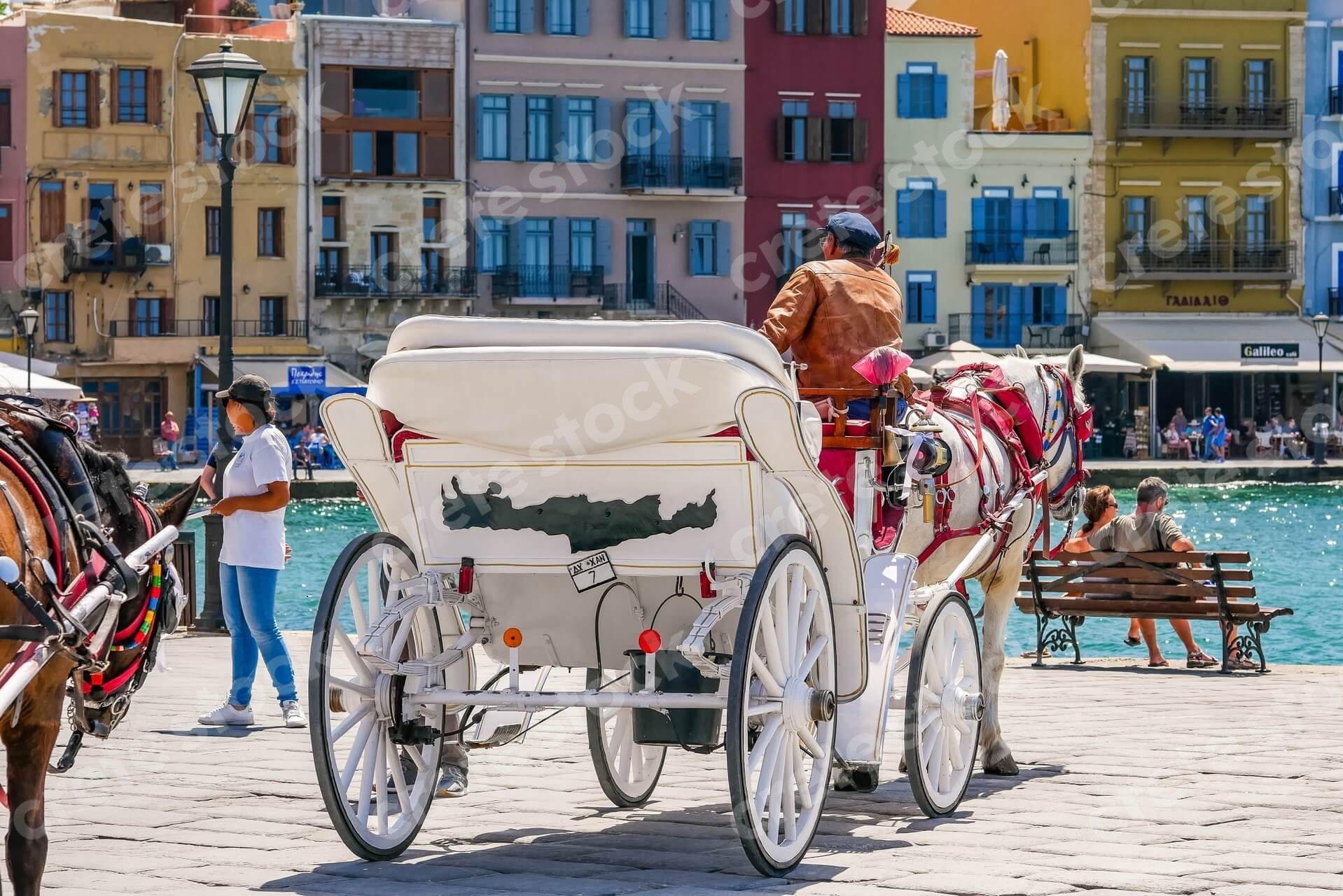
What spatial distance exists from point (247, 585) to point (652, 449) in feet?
13.2

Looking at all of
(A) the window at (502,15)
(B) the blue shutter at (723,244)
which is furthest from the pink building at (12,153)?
(B) the blue shutter at (723,244)

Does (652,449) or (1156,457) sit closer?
(652,449)

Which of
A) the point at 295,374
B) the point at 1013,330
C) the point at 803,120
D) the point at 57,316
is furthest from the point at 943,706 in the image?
the point at 1013,330

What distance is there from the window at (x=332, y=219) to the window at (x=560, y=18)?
6556mm

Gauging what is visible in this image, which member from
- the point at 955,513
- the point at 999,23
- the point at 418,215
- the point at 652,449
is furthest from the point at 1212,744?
the point at 999,23

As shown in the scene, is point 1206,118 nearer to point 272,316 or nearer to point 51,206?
point 272,316

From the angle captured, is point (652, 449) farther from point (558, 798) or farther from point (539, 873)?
point (558, 798)

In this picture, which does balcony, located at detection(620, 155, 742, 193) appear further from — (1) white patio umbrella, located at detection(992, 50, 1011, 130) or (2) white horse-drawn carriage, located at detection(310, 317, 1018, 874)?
(2) white horse-drawn carriage, located at detection(310, 317, 1018, 874)

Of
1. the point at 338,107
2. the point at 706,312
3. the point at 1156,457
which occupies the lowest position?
the point at 1156,457

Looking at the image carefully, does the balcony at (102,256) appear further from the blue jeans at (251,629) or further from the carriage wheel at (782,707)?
the carriage wheel at (782,707)

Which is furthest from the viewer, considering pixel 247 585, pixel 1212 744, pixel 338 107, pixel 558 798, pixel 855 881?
pixel 338 107

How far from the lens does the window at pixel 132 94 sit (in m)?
48.8

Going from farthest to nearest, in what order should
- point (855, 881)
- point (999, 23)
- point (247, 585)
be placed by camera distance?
point (999, 23)
point (247, 585)
point (855, 881)

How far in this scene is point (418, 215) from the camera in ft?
165
